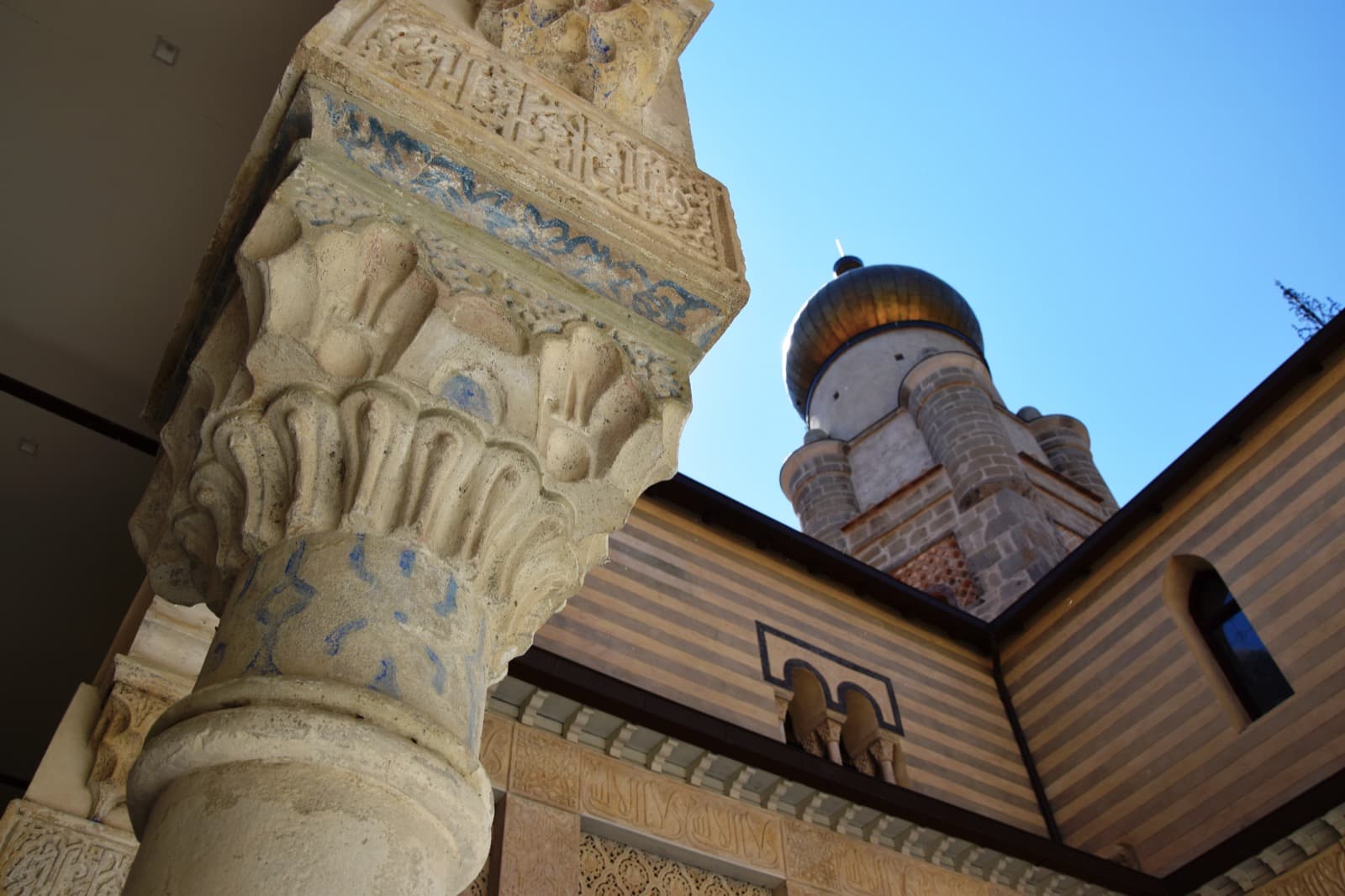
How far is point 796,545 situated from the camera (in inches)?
375

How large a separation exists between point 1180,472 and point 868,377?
44.2 ft

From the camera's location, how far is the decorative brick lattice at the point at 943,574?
49.8ft

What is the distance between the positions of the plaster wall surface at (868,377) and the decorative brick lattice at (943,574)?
17.0ft

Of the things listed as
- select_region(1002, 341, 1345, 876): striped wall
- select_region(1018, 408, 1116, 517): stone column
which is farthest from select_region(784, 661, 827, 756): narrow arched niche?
select_region(1018, 408, 1116, 517): stone column

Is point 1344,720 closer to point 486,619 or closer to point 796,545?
point 796,545

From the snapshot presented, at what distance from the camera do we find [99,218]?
13.4ft

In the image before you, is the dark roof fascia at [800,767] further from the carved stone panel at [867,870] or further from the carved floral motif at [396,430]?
the carved floral motif at [396,430]

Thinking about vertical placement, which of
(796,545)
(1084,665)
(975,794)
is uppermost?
(1084,665)

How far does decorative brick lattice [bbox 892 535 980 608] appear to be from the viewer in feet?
49.8

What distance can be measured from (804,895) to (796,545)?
3.43m

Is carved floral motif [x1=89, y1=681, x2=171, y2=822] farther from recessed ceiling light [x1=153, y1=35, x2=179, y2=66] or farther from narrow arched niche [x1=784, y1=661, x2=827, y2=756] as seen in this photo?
narrow arched niche [x1=784, y1=661, x2=827, y2=756]

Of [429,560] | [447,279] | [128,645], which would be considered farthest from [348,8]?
[128,645]

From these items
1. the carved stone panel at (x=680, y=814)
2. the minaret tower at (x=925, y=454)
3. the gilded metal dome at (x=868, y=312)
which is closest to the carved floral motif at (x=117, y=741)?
the carved stone panel at (x=680, y=814)

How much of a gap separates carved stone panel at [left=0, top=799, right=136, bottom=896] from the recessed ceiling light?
2382 mm
